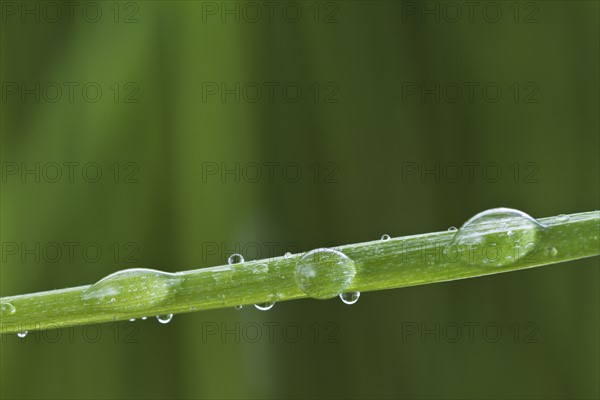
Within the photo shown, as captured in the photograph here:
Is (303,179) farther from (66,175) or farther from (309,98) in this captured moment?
(66,175)

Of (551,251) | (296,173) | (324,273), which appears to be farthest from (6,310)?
(296,173)

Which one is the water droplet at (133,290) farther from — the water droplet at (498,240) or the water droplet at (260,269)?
the water droplet at (498,240)

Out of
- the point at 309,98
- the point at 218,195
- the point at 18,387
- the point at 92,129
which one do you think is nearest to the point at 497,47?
the point at 309,98

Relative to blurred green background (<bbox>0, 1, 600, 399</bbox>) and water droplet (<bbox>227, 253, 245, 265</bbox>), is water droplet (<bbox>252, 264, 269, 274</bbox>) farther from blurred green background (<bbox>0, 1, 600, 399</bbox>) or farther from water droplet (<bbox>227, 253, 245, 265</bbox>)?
blurred green background (<bbox>0, 1, 600, 399</bbox>)

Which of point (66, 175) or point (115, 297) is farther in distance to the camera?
point (66, 175)

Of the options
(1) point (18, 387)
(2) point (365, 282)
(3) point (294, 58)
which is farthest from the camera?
(3) point (294, 58)

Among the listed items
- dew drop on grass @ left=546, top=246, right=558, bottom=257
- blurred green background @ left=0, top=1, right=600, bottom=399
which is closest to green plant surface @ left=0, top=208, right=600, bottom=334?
dew drop on grass @ left=546, top=246, right=558, bottom=257
